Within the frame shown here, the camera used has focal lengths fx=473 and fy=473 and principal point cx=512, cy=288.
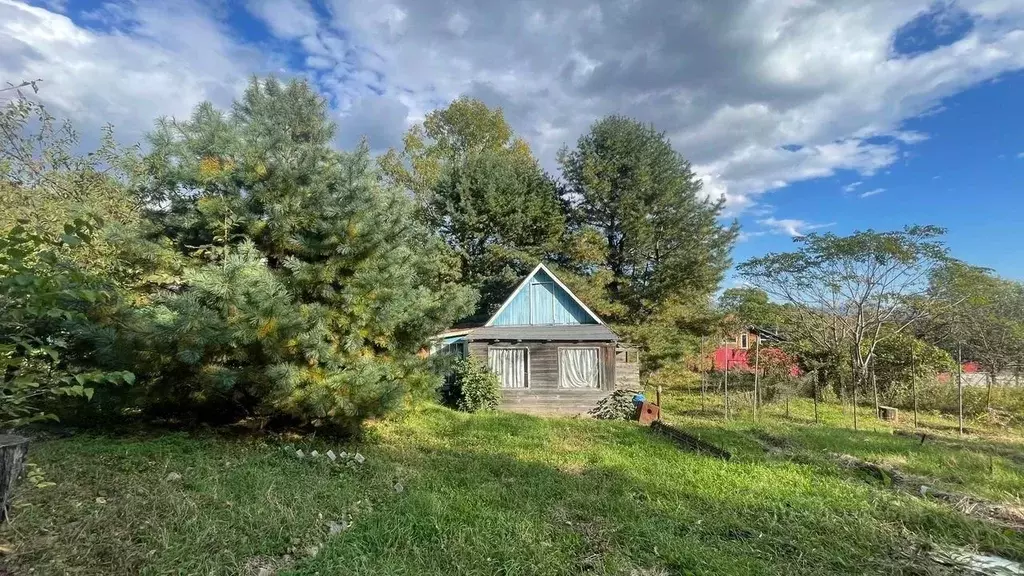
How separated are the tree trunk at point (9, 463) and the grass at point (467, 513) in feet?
1.15

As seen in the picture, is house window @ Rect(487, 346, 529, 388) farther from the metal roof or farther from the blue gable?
the blue gable

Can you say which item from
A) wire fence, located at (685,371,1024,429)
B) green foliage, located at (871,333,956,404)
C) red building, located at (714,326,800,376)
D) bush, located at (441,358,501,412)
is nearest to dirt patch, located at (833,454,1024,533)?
wire fence, located at (685,371,1024,429)

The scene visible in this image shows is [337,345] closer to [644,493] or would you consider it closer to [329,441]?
[329,441]

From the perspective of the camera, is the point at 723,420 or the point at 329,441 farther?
the point at 723,420

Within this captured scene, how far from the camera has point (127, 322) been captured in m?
5.64

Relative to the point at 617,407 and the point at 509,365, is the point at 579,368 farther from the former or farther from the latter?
the point at 509,365

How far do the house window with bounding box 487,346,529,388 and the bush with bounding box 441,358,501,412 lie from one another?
343 millimetres

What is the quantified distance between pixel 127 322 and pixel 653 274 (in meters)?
16.6

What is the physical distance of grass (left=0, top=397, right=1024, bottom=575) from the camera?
3.40 meters

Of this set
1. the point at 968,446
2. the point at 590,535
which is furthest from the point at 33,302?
the point at 968,446

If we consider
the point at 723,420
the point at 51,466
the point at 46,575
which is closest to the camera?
the point at 46,575

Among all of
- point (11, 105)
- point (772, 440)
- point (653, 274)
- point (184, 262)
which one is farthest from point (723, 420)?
point (11, 105)

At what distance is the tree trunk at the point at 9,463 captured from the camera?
282 cm

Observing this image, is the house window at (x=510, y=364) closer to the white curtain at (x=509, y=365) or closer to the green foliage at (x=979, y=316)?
the white curtain at (x=509, y=365)
